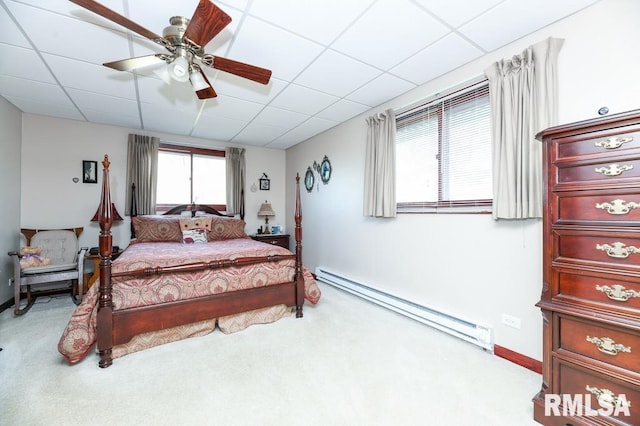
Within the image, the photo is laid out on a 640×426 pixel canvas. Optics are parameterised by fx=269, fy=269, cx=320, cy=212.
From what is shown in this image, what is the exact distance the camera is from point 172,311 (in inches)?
93.1

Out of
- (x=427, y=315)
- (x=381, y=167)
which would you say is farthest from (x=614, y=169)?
(x=381, y=167)

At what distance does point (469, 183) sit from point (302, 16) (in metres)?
1.99

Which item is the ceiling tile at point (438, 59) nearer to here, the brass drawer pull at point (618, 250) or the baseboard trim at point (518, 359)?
the brass drawer pull at point (618, 250)

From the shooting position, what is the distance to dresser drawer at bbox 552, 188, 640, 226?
1.31 metres

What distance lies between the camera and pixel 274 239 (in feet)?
16.7

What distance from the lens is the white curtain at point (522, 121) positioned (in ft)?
6.39

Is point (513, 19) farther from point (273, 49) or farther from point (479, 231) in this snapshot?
point (273, 49)

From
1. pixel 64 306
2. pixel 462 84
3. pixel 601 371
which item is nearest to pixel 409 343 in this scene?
pixel 601 371

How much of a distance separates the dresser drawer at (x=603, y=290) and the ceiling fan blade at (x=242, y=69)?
2.37 meters

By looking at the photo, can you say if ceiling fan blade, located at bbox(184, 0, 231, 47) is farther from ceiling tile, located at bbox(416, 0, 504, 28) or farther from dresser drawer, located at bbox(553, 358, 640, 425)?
dresser drawer, located at bbox(553, 358, 640, 425)

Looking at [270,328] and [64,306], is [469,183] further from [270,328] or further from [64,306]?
[64,306]

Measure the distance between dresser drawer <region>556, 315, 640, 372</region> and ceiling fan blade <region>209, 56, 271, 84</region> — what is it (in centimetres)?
251

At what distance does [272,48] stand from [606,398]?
3080 millimetres

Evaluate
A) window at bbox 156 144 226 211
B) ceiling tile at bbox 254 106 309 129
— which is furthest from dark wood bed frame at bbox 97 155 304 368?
window at bbox 156 144 226 211
